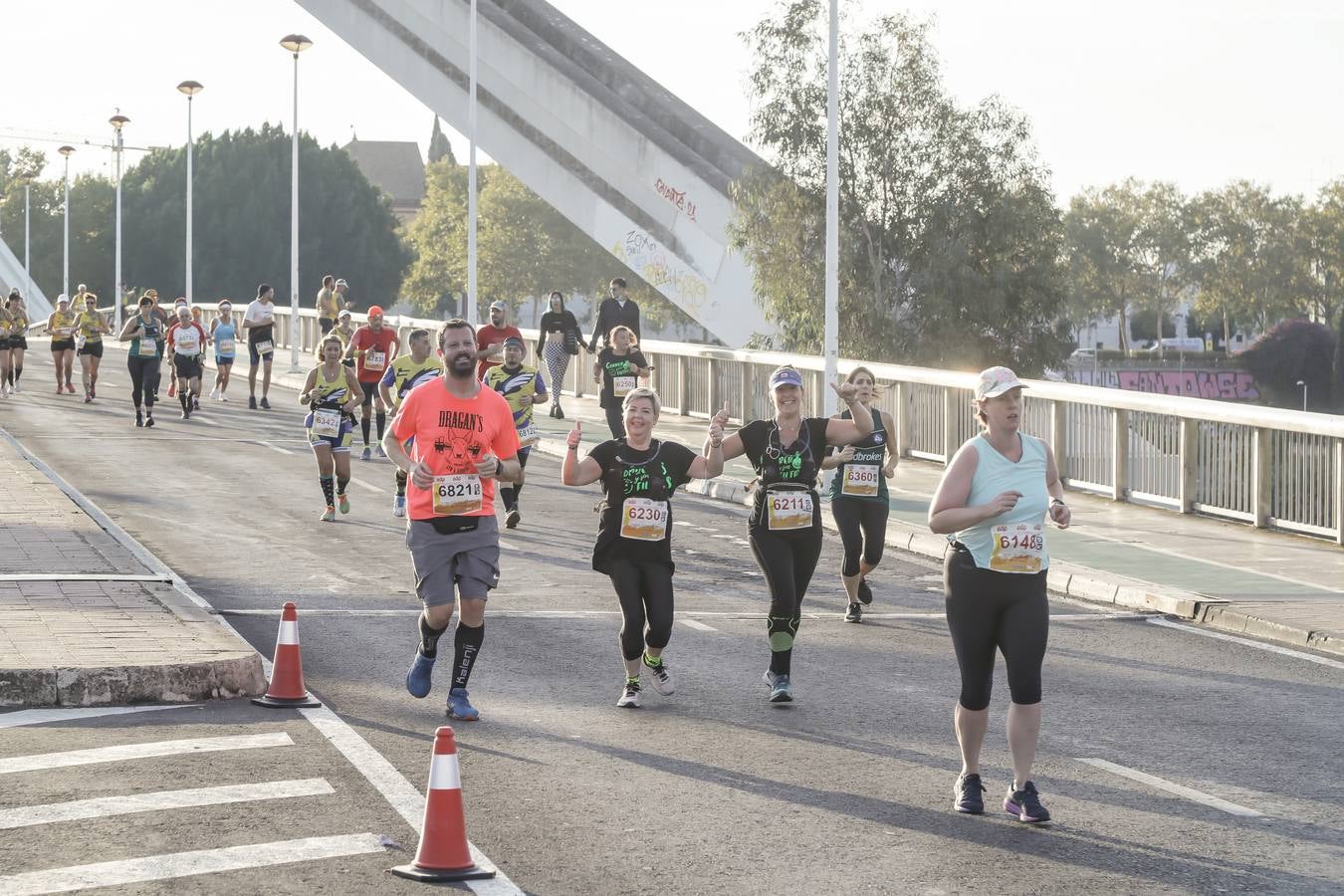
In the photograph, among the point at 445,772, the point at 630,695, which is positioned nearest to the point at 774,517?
the point at 630,695

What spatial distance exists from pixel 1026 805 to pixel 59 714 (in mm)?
4798

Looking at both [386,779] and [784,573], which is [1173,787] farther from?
[386,779]

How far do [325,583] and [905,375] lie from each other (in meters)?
11.7

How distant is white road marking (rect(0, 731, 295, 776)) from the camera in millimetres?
8031

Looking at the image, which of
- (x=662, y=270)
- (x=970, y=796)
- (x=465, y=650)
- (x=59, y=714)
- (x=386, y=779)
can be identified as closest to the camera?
(x=970, y=796)

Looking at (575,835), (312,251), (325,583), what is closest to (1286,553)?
(325,583)

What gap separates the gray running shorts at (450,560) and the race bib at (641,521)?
0.79 meters

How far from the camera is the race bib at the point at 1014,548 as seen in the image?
7324mm

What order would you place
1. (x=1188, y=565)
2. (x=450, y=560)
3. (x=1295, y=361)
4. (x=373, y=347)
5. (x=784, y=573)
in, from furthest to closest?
1. (x=1295, y=361)
2. (x=373, y=347)
3. (x=1188, y=565)
4. (x=784, y=573)
5. (x=450, y=560)

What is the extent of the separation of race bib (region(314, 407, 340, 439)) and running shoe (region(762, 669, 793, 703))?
8470mm

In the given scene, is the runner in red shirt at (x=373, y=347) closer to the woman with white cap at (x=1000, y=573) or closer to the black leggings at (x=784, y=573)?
the black leggings at (x=784, y=573)

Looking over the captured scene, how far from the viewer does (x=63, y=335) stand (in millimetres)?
33906

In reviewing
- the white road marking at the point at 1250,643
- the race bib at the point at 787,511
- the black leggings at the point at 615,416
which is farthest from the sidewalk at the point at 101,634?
the black leggings at the point at 615,416

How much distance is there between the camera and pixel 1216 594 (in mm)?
13656
